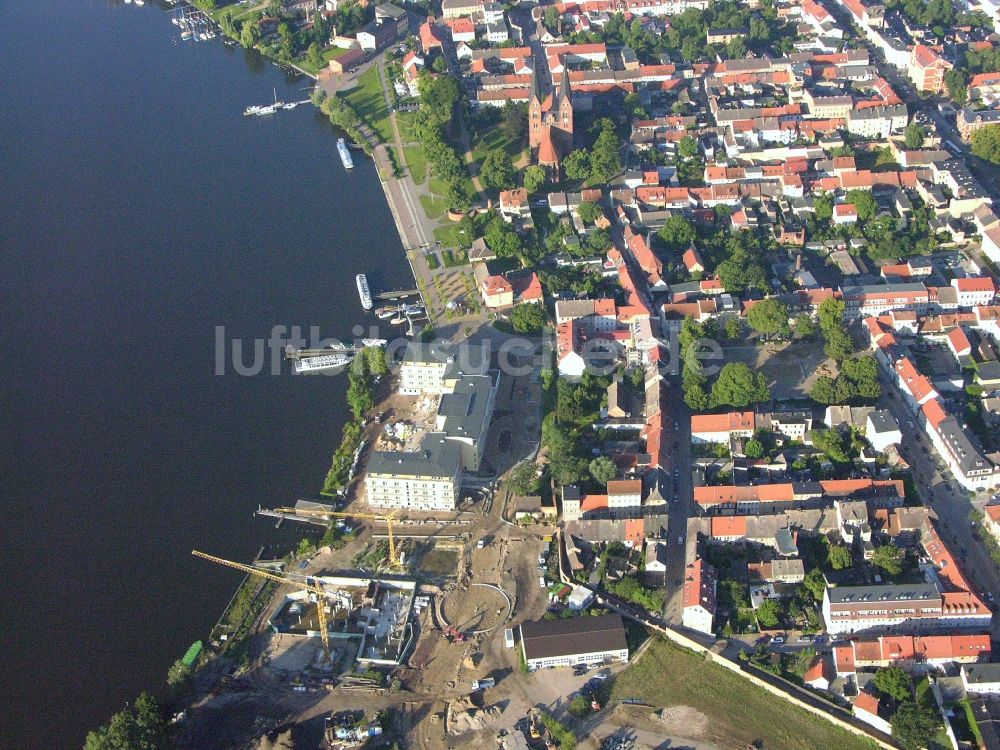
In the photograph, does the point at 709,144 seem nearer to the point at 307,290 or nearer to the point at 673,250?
the point at 673,250

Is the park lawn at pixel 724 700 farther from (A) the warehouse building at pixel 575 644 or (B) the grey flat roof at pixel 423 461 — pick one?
(B) the grey flat roof at pixel 423 461

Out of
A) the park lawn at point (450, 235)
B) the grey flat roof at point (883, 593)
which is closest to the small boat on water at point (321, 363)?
the park lawn at point (450, 235)

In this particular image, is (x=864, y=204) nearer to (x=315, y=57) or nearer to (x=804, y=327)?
(x=804, y=327)

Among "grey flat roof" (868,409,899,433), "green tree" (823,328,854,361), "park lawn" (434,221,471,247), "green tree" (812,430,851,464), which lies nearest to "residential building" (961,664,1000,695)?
"green tree" (812,430,851,464)

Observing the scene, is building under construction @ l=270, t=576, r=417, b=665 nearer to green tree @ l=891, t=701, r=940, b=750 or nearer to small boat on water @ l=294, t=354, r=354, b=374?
small boat on water @ l=294, t=354, r=354, b=374

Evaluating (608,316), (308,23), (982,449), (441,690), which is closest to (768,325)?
(608,316)

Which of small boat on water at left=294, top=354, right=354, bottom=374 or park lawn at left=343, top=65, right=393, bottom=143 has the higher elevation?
park lawn at left=343, top=65, right=393, bottom=143
